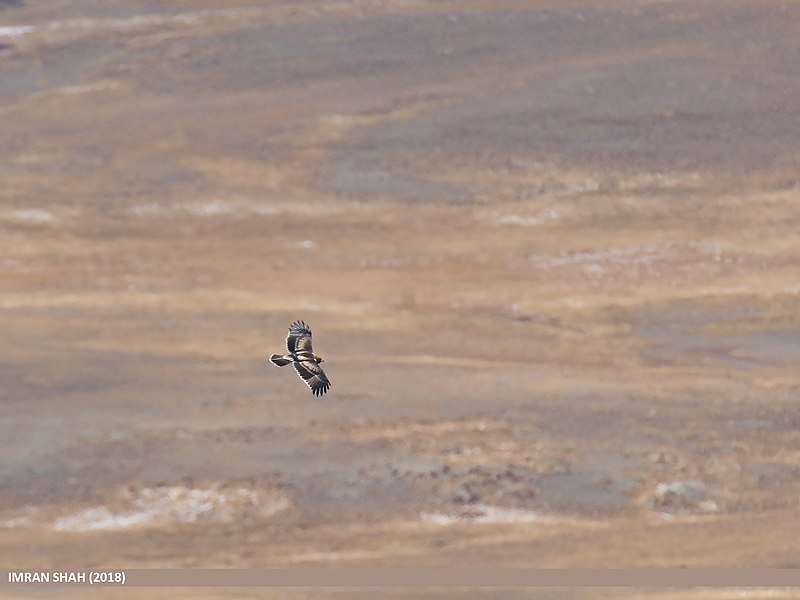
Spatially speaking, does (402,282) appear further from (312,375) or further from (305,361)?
(312,375)

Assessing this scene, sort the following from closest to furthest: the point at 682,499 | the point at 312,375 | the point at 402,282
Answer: the point at 312,375 < the point at 682,499 < the point at 402,282

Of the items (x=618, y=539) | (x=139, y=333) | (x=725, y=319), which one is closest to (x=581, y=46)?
(x=725, y=319)

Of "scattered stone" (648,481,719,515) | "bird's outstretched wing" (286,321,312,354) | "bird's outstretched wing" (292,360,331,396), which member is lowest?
"scattered stone" (648,481,719,515)

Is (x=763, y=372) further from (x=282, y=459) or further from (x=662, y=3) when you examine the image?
(x=662, y=3)

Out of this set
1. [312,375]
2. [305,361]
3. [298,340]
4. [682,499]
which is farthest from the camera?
[682,499]

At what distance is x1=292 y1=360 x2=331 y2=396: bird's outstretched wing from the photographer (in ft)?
47.1

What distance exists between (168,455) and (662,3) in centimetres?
2015

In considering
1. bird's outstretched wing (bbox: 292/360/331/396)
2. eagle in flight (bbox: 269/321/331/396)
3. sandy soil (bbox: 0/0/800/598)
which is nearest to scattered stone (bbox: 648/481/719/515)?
sandy soil (bbox: 0/0/800/598)

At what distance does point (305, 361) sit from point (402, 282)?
42.5ft

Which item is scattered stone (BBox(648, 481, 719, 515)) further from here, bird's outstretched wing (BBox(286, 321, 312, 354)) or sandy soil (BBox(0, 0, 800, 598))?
bird's outstretched wing (BBox(286, 321, 312, 354))

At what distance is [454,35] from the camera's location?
34.4 metres

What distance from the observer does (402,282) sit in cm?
2748

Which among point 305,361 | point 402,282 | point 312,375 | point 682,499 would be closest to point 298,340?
point 305,361

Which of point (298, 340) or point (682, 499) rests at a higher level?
point (298, 340)
